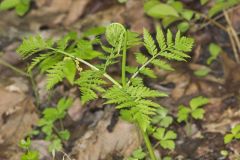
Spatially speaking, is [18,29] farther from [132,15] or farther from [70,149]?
[70,149]

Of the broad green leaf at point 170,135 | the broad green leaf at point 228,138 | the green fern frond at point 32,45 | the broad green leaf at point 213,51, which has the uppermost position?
the green fern frond at point 32,45

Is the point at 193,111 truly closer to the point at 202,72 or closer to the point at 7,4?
the point at 202,72

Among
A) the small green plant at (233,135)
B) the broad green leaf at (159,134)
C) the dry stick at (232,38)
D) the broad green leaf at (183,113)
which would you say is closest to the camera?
the small green plant at (233,135)

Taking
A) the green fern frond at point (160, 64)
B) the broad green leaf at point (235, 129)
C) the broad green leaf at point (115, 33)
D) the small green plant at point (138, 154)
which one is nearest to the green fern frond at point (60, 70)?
the broad green leaf at point (115, 33)

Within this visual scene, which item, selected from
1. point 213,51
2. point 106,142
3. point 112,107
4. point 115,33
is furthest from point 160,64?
point 213,51

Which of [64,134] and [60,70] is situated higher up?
[60,70]

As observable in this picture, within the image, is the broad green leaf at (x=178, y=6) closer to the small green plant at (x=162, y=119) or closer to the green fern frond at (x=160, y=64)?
the small green plant at (x=162, y=119)

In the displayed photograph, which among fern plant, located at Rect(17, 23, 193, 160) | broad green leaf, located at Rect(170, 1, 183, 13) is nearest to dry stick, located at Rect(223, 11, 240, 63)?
broad green leaf, located at Rect(170, 1, 183, 13)

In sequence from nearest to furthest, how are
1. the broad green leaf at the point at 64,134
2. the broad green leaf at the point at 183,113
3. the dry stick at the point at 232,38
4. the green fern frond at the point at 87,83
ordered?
the green fern frond at the point at 87,83
the broad green leaf at the point at 183,113
the broad green leaf at the point at 64,134
the dry stick at the point at 232,38

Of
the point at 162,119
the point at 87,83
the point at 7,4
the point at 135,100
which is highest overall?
the point at 7,4

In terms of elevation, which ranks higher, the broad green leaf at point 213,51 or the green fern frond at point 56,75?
the green fern frond at point 56,75
